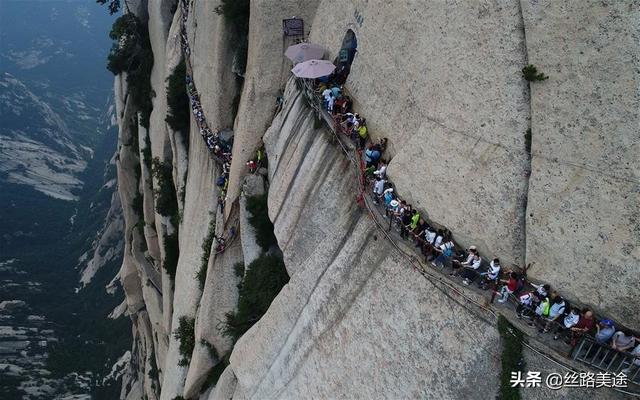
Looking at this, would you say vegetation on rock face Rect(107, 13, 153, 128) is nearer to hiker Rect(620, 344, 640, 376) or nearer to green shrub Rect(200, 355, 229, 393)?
green shrub Rect(200, 355, 229, 393)

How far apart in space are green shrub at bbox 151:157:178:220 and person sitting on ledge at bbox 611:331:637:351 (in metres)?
34.3

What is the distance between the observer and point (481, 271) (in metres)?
14.2

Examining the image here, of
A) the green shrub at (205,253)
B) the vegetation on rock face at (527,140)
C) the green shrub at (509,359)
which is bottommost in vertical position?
the green shrub at (205,253)

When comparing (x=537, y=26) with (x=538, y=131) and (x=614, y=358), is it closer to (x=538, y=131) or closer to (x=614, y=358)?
(x=538, y=131)

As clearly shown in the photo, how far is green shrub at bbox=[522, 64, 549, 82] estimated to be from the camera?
1280cm

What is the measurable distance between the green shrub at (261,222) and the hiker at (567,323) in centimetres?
1440

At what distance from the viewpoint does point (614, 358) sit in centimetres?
1166

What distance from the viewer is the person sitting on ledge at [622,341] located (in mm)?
11430

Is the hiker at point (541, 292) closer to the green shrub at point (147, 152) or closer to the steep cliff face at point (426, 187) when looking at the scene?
the steep cliff face at point (426, 187)

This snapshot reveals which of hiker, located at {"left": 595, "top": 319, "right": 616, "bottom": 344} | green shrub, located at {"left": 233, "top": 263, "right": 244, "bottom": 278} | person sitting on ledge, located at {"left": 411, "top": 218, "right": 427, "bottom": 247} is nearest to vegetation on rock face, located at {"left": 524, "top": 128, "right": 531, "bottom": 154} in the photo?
person sitting on ledge, located at {"left": 411, "top": 218, "right": 427, "bottom": 247}

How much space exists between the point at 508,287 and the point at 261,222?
13.9 m

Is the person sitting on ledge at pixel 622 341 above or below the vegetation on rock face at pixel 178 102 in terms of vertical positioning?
above

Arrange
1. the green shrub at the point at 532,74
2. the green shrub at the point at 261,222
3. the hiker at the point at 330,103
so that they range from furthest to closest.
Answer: the green shrub at the point at 261,222
the hiker at the point at 330,103
the green shrub at the point at 532,74

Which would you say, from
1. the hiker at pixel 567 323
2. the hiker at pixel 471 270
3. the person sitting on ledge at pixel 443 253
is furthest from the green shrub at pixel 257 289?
the hiker at pixel 567 323
